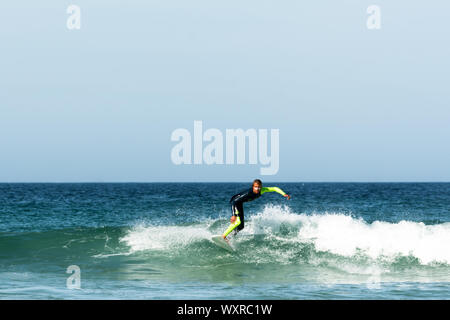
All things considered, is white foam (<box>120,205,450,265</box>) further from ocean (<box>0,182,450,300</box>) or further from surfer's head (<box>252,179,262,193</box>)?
surfer's head (<box>252,179,262,193</box>)

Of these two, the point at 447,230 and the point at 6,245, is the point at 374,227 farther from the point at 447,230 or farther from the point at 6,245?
the point at 6,245

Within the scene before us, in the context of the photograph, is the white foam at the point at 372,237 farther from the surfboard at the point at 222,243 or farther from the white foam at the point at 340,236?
the surfboard at the point at 222,243

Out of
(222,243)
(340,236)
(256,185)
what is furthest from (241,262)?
(340,236)

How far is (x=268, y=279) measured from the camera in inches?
541

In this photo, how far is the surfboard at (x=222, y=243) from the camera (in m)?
17.8

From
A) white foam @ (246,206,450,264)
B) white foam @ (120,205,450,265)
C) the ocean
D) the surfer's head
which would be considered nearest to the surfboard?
the ocean

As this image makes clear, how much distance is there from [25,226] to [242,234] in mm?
12754

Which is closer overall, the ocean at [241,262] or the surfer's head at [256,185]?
the ocean at [241,262]

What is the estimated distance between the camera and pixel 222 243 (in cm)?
1786

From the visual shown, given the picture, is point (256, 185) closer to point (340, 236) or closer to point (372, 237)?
point (340, 236)

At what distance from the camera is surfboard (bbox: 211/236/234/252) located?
58.3 feet

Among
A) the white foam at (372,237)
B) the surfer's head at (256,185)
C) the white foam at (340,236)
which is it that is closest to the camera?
the surfer's head at (256,185)

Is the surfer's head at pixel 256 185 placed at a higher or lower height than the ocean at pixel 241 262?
higher

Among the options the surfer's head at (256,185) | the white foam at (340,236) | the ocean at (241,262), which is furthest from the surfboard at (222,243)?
the surfer's head at (256,185)
